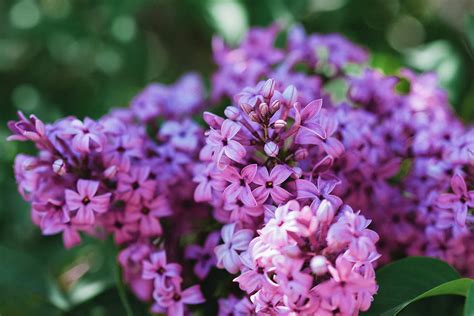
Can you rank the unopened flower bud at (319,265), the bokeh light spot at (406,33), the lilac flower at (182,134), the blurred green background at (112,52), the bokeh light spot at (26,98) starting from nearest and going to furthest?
1. the unopened flower bud at (319,265)
2. the lilac flower at (182,134)
3. the blurred green background at (112,52)
4. the bokeh light spot at (26,98)
5. the bokeh light spot at (406,33)

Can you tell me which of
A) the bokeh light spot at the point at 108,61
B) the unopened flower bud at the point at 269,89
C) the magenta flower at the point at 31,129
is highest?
the unopened flower bud at the point at 269,89

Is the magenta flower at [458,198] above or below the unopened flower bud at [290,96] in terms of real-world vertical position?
below

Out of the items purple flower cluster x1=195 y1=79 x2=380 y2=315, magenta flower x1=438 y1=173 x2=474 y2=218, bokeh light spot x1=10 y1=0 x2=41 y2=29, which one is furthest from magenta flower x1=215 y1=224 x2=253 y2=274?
bokeh light spot x1=10 y1=0 x2=41 y2=29

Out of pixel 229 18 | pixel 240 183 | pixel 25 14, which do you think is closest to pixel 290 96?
pixel 240 183

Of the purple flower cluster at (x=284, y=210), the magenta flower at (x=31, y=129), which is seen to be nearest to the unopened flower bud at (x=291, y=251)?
the purple flower cluster at (x=284, y=210)

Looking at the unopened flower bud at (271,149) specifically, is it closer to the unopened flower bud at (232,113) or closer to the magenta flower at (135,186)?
the unopened flower bud at (232,113)

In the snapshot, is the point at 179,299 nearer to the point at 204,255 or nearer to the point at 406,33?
the point at 204,255

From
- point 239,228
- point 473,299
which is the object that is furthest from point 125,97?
point 473,299
